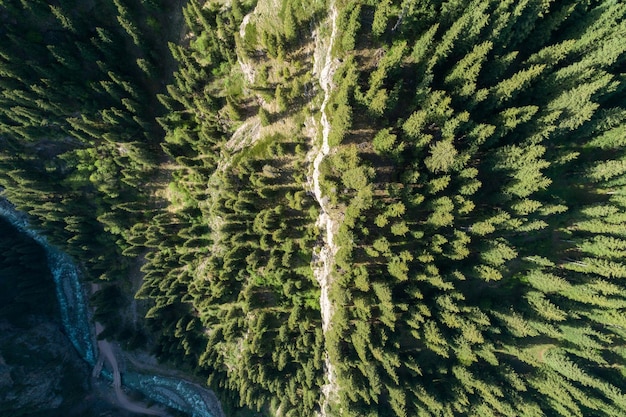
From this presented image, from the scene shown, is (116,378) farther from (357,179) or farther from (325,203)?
(357,179)

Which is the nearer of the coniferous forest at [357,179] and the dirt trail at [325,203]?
the coniferous forest at [357,179]

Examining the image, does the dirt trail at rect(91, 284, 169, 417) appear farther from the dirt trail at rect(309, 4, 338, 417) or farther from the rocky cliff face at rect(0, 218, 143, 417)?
the dirt trail at rect(309, 4, 338, 417)

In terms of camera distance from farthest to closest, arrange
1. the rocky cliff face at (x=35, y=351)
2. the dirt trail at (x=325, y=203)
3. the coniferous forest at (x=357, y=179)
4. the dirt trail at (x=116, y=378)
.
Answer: the dirt trail at (x=116, y=378) → the rocky cliff face at (x=35, y=351) → the dirt trail at (x=325, y=203) → the coniferous forest at (x=357, y=179)

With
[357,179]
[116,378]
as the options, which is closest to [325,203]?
[357,179]

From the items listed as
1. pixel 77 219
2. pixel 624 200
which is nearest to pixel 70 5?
pixel 77 219

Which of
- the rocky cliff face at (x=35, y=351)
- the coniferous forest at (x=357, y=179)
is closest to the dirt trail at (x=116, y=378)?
the rocky cliff face at (x=35, y=351)

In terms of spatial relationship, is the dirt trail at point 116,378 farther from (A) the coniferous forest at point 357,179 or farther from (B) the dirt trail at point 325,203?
(B) the dirt trail at point 325,203

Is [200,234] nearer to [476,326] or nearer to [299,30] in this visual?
[299,30]
